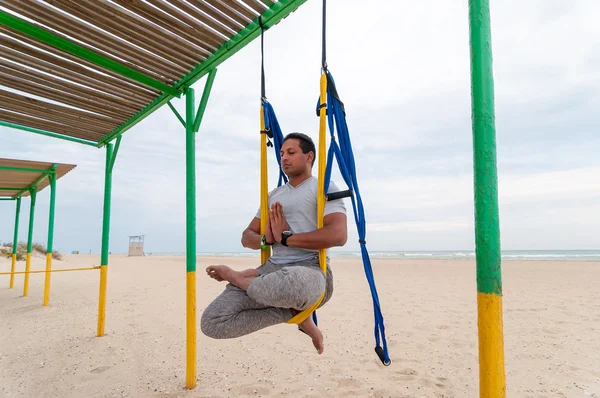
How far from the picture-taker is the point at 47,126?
15.8 feet

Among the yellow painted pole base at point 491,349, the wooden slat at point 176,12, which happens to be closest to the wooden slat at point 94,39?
the wooden slat at point 176,12

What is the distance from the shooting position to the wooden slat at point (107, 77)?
3.04 metres

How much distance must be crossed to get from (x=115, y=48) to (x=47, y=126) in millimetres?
2447

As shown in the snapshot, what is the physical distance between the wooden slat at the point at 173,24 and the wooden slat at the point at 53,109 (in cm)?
219

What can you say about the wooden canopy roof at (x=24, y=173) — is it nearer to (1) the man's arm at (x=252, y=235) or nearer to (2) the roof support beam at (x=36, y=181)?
(2) the roof support beam at (x=36, y=181)

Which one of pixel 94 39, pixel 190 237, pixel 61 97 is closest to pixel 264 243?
pixel 190 237

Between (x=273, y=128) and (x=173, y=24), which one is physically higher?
(x=173, y=24)

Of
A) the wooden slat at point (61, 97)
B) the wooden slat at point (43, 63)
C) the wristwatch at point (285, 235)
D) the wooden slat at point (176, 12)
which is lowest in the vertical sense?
the wristwatch at point (285, 235)

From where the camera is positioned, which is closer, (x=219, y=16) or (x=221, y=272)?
(x=221, y=272)

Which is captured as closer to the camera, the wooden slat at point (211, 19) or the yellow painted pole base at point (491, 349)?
the yellow painted pole base at point (491, 349)

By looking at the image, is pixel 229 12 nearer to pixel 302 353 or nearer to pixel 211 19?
pixel 211 19

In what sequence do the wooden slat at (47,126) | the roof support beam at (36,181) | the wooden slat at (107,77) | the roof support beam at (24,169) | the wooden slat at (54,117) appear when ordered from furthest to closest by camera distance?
the roof support beam at (36,181) → the roof support beam at (24,169) → the wooden slat at (47,126) → the wooden slat at (54,117) → the wooden slat at (107,77)

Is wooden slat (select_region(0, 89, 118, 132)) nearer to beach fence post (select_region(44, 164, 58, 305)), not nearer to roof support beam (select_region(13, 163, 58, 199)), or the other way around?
roof support beam (select_region(13, 163, 58, 199))

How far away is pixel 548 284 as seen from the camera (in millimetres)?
10367
